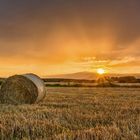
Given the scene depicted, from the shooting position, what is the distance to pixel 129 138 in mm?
5754

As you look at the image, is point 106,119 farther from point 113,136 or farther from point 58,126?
point 113,136

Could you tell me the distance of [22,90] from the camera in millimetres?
15227

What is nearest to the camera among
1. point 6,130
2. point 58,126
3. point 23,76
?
Result: point 6,130

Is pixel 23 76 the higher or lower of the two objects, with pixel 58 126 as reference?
higher

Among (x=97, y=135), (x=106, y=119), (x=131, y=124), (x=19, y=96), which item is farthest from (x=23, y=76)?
(x=97, y=135)

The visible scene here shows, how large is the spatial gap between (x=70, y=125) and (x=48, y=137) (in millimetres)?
1358

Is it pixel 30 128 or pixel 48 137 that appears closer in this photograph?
pixel 48 137

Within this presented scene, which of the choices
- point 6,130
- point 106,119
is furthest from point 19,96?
point 6,130

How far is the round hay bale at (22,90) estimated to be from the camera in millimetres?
14688

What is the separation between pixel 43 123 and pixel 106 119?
5.57ft

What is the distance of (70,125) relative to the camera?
7262 millimetres

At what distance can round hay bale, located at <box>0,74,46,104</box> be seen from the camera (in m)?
14.7

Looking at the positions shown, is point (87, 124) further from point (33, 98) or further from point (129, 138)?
point (33, 98)

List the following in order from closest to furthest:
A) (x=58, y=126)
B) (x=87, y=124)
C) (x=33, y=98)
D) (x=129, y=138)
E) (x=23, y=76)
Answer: (x=129, y=138), (x=58, y=126), (x=87, y=124), (x=33, y=98), (x=23, y=76)
